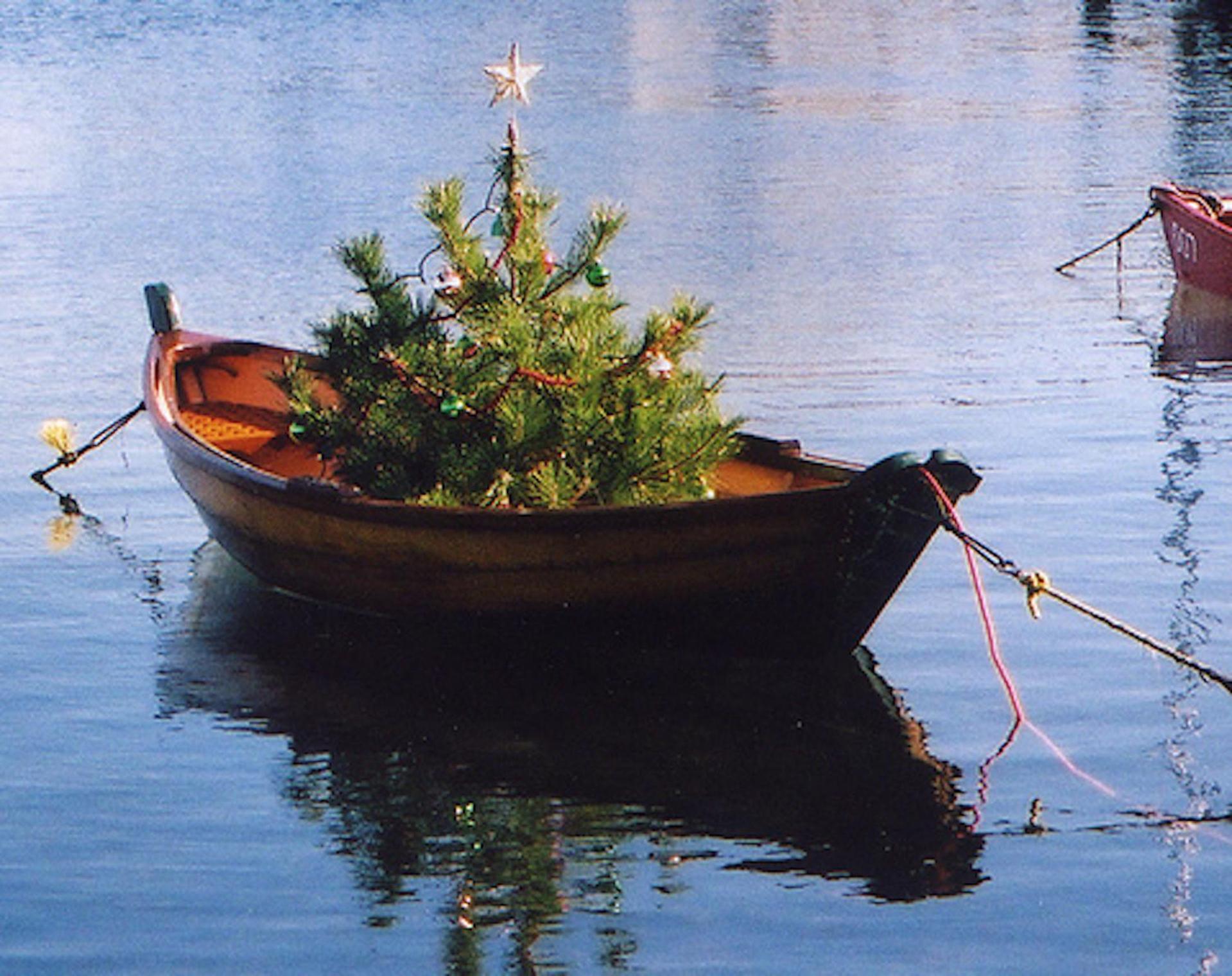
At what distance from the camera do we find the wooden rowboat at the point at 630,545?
1030 cm

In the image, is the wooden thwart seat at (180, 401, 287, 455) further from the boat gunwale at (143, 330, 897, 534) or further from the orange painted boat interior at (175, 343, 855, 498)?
the boat gunwale at (143, 330, 897, 534)

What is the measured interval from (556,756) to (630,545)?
1.05m

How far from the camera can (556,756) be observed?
10266mm

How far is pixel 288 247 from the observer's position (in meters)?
25.1

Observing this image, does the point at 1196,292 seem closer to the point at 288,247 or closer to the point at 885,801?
the point at 288,247

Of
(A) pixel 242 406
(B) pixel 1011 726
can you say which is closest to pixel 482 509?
(B) pixel 1011 726

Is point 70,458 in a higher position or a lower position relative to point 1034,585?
lower

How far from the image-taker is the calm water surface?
27.7 feet

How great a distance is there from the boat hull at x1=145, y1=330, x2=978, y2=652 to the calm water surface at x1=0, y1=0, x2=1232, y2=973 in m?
0.36

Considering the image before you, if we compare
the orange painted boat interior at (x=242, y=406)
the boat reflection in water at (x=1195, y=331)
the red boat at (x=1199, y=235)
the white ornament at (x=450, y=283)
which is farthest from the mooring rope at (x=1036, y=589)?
the red boat at (x=1199, y=235)

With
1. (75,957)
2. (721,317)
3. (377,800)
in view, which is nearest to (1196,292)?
(721,317)

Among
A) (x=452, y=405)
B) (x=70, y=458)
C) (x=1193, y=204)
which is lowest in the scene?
(x=70, y=458)

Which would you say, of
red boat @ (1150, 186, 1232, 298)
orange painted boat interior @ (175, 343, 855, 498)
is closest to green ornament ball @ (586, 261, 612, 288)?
orange painted boat interior @ (175, 343, 855, 498)

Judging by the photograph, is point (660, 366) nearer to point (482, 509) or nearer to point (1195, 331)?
point (482, 509)
